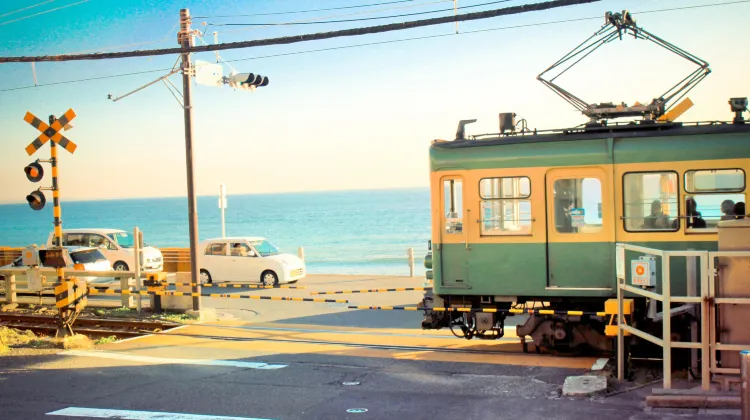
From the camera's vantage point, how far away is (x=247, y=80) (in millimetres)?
17641

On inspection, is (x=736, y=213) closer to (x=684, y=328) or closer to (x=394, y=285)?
(x=684, y=328)

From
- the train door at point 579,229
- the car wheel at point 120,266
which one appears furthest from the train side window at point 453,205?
the car wheel at point 120,266

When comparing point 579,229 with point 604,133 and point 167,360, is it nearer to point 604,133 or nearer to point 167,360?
point 604,133

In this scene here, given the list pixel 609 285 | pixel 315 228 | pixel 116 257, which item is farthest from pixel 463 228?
pixel 315 228

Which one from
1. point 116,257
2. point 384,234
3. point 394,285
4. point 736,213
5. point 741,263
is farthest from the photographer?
point 384,234

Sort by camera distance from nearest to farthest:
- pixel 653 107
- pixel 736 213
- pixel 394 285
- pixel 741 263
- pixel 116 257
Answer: pixel 741 263
pixel 736 213
pixel 653 107
pixel 394 285
pixel 116 257

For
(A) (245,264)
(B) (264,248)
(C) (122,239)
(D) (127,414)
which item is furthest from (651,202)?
(C) (122,239)

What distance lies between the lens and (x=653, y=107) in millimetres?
11945

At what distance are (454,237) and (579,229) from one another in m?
1.89

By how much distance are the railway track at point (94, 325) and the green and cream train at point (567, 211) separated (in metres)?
6.49

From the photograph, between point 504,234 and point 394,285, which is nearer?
point 504,234

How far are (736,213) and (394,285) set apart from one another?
14247mm

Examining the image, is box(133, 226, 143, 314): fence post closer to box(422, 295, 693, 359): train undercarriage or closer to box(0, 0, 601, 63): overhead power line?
box(0, 0, 601, 63): overhead power line

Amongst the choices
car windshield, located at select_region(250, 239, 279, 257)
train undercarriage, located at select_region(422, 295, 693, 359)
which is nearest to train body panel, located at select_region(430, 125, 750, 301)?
train undercarriage, located at select_region(422, 295, 693, 359)
